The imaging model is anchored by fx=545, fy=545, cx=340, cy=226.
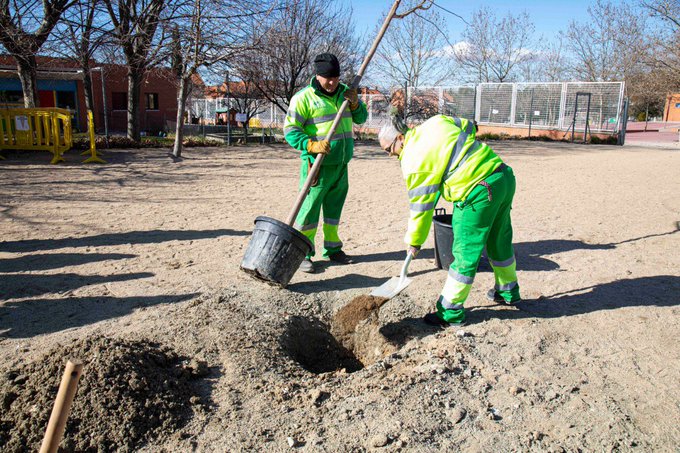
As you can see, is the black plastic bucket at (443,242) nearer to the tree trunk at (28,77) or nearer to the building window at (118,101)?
the tree trunk at (28,77)

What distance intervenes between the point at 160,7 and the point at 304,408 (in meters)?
15.6

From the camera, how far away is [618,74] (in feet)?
121

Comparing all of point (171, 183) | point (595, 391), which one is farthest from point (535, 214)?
point (171, 183)

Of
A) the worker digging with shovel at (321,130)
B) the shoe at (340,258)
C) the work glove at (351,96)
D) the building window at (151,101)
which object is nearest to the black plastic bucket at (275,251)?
the worker digging with shovel at (321,130)

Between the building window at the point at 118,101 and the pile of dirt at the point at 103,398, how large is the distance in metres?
33.1

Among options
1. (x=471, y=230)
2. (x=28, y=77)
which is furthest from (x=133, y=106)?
(x=471, y=230)

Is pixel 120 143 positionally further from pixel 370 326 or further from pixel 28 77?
pixel 370 326

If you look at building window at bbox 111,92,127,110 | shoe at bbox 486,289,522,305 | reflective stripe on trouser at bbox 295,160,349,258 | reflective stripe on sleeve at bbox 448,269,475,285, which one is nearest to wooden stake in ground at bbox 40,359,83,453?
reflective stripe on sleeve at bbox 448,269,475,285

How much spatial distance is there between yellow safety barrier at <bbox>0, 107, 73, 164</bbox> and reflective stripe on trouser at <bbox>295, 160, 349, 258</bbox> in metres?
9.88

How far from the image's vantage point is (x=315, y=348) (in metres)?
4.16

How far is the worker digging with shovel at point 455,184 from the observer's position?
3.73 metres

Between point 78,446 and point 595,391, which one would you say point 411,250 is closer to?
point 595,391

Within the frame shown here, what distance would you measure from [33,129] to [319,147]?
1190 cm

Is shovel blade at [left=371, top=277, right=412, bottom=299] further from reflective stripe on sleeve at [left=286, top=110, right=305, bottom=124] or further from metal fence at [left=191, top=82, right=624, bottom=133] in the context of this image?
metal fence at [left=191, top=82, right=624, bottom=133]
